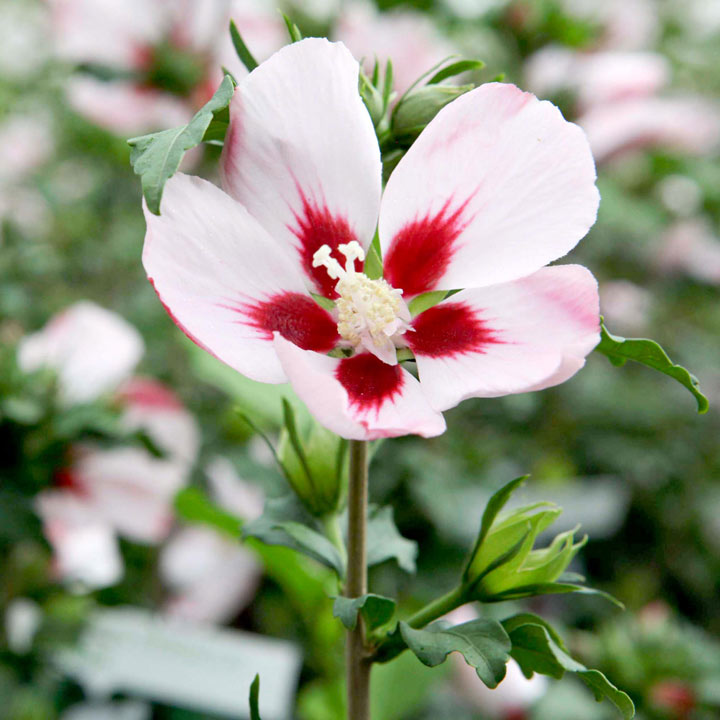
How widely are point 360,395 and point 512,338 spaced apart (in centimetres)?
7

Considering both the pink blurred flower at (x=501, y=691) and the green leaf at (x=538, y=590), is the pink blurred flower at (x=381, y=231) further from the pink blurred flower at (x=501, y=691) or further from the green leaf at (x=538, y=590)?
the pink blurred flower at (x=501, y=691)

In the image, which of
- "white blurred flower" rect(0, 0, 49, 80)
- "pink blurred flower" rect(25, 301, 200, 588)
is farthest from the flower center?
"white blurred flower" rect(0, 0, 49, 80)

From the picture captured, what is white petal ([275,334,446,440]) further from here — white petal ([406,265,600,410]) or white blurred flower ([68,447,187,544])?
white blurred flower ([68,447,187,544])

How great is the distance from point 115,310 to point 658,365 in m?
1.36

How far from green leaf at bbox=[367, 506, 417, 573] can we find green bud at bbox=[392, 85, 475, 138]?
245 mm

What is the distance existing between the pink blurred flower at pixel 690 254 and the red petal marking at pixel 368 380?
5.47 ft

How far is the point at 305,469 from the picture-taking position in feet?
1.74

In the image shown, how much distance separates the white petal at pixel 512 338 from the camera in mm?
357

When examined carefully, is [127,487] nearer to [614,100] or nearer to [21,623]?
[21,623]

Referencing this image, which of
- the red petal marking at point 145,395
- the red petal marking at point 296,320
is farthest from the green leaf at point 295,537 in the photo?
the red petal marking at point 145,395

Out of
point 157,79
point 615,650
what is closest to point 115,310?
point 157,79

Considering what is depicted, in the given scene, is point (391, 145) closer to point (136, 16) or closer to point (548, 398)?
point (136, 16)

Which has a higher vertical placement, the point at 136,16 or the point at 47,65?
the point at 136,16

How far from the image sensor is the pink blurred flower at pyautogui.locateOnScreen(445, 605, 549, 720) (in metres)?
1.05
